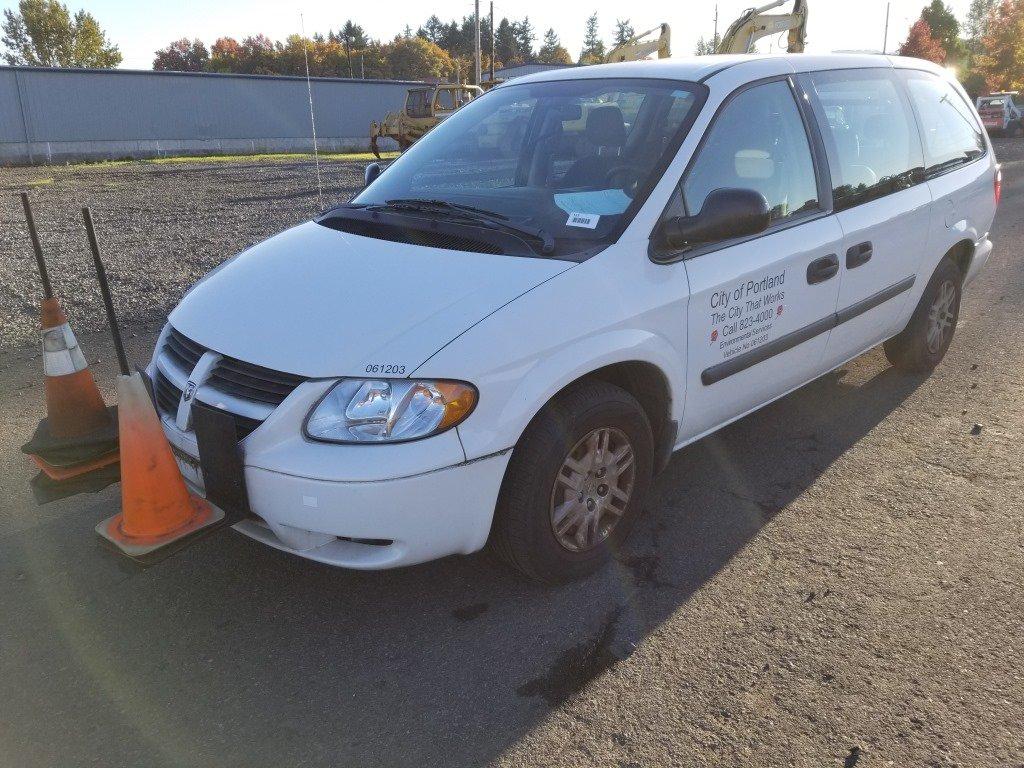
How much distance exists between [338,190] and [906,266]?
13.2 meters

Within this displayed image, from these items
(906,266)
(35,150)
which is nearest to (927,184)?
(906,266)

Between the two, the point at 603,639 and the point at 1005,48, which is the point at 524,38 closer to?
the point at 1005,48

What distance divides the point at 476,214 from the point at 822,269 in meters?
1.61

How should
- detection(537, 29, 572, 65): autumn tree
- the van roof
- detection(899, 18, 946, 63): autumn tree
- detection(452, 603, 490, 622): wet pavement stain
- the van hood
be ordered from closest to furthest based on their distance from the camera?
1. the van hood
2. detection(452, 603, 490, 622): wet pavement stain
3. the van roof
4. detection(899, 18, 946, 63): autumn tree
5. detection(537, 29, 572, 65): autumn tree

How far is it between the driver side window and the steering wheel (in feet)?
0.63

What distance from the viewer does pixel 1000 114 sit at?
104ft

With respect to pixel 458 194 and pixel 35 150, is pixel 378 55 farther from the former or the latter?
pixel 458 194

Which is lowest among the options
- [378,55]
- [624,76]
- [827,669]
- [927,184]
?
[827,669]

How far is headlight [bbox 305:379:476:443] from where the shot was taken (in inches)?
95.9

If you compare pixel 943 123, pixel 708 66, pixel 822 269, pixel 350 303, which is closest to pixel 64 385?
pixel 350 303

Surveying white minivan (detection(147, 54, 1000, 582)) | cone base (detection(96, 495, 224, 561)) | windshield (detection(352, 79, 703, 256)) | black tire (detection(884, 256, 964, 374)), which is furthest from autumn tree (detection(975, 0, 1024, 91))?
cone base (detection(96, 495, 224, 561))

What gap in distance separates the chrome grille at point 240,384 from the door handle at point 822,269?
231 cm

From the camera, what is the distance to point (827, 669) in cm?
253

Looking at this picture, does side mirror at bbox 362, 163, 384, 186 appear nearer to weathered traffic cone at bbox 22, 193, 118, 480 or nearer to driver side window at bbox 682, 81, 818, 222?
weathered traffic cone at bbox 22, 193, 118, 480
